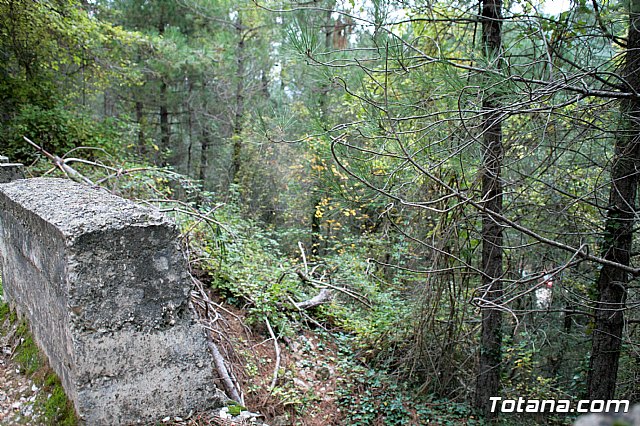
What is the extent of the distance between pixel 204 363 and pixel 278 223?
37.9 feet

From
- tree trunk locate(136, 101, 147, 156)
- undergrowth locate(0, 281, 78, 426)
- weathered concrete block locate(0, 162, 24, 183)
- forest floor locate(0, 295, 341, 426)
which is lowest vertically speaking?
forest floor locate(0, 295, 341, 426)

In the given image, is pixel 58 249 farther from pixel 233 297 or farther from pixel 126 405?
pixel 233 297

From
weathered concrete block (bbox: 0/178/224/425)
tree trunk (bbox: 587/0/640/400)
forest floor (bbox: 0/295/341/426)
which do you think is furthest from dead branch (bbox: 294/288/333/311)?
weathered concrete block (bbox: 0/178/224/425)

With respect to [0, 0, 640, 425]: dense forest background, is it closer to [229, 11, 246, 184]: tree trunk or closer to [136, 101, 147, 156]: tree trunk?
[229, 11, 246, 184]: tree trunk

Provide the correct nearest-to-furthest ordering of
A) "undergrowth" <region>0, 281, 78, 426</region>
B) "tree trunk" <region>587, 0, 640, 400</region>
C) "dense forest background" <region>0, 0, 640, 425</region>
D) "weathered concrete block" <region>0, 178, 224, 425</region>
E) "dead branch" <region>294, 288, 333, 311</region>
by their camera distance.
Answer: "weathered concrete block" <region>0, 178, 224, 425</region>
"undergrowth" <region>0, 281, 78, 426</region>
"dense forest background" <region>0, 0, 640, 425</region>
"tree trunk" <region>587, 0, 640, 400</region>
"dead branch" <region>294, 288, 333, 311</region>

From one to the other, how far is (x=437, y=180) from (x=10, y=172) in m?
3.89

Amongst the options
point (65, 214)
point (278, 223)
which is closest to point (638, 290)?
point (65, 214)

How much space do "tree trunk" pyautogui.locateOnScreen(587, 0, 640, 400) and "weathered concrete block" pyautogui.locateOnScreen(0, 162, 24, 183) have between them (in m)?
5.30

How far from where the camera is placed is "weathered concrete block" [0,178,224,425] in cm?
238

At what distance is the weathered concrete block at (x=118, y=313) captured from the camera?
93.5 inches

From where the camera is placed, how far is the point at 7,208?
11.1 ft

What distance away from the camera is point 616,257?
4.18m

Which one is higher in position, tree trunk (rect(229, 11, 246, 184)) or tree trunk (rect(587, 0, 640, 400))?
tree trunk (rect(229, 11, 246, 184))

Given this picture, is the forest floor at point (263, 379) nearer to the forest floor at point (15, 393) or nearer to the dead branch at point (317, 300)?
the forest floor at point (15, 393)
